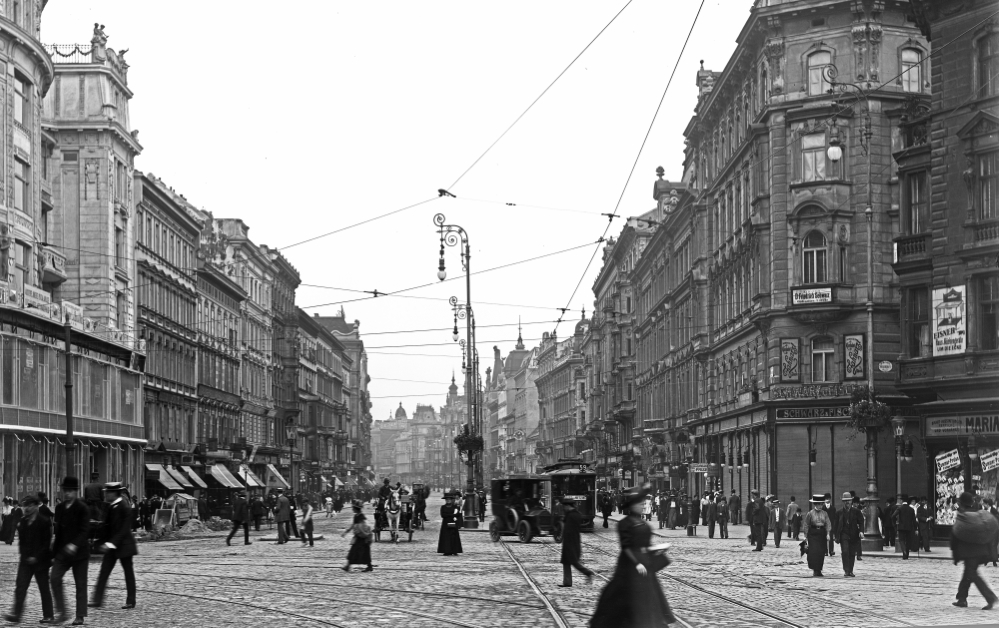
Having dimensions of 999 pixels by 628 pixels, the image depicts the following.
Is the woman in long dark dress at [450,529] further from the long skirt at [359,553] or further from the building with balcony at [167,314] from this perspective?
the building with balcony at [167,314]

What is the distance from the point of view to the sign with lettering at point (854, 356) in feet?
160

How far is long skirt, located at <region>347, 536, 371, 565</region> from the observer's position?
27.4 m

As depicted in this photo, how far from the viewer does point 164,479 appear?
2507 inches

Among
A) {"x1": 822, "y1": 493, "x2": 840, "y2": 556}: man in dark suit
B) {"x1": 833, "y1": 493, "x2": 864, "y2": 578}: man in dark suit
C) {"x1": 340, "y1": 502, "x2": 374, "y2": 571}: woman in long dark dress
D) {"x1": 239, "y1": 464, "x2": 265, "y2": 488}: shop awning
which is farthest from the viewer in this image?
{"x1": 239, "y1": 464, "x2": 265, "y2": 488}: shop awning

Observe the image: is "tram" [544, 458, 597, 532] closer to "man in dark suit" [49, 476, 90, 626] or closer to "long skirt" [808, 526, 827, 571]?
"long skirt" [808, 526, 827, 571]

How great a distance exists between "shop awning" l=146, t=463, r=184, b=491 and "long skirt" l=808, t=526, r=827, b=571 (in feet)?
141

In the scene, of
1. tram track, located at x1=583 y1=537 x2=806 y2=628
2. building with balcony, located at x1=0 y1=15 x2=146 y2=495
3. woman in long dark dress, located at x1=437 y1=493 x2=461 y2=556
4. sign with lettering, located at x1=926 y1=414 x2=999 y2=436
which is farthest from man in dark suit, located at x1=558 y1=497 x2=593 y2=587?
building with balcony, located at x1=0 y1=15 x2=146 y2=495

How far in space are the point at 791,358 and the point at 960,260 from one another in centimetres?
1341

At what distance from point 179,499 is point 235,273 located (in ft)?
121

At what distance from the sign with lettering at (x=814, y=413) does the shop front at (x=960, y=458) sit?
1128 cm

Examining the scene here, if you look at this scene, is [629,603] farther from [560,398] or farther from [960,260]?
[560,398]

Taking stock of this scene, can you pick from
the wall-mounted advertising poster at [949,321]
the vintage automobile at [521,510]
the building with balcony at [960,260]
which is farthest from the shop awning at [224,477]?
the wall-mounted advertising poster at [949,321]

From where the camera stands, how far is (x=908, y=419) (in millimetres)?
47781

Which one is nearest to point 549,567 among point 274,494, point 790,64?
point 790,64
